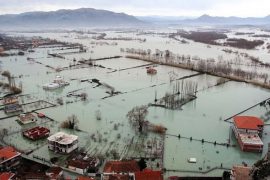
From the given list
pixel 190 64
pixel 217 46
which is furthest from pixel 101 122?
Answer: pixel 217 46

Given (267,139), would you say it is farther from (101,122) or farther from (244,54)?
(244,54)

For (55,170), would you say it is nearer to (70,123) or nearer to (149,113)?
(70,123)

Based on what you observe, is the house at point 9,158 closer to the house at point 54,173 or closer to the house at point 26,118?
the house at point 54,173

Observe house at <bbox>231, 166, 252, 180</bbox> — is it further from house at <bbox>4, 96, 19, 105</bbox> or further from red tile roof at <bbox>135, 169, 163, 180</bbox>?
house at <bbox>4, 96, 19, 105</bbox>

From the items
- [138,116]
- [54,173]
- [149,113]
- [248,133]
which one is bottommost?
[54,173]

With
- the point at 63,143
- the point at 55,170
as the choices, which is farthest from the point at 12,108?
the point at 55,170

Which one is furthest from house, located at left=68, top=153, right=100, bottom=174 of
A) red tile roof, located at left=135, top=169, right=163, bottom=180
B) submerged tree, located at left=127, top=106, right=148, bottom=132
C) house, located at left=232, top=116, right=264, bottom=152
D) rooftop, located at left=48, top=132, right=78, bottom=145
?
house, located at left=232, top=116, right=264, bottom=152

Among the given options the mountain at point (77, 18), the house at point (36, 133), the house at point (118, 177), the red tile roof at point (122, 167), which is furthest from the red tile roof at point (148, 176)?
the mountain at point (77, 18)
